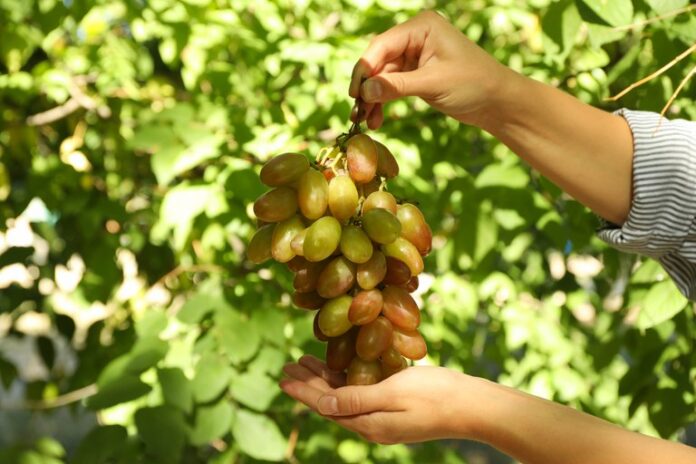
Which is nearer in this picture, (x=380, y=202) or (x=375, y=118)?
(x=380, y=202)

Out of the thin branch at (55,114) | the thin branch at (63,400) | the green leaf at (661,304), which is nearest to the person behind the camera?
the green leaf at (661,304)

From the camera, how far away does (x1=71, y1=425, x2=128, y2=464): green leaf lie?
1.22 m

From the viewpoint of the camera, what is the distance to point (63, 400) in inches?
71.4

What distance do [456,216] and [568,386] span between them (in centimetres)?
43

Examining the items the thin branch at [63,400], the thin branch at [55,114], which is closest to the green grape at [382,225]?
the thin branch at [63,400]

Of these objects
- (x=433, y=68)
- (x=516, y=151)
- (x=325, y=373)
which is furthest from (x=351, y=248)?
(x=516, y=151)

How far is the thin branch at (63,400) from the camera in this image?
5.81 ft

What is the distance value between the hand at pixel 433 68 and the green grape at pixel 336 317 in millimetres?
245

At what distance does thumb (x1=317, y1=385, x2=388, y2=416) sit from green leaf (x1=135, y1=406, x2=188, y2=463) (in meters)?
0.43

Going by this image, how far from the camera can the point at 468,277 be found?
1709mm

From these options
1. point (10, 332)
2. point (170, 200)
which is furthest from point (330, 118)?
point (10, 332)

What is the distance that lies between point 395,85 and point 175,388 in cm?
63

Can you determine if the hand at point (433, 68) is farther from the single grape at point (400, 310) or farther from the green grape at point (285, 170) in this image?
the single grape at point (400, 310)

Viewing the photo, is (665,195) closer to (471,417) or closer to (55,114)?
(471,417)
